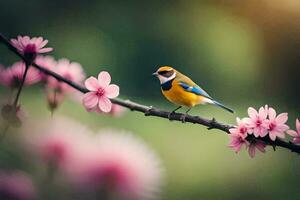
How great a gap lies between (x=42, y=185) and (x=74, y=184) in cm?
8

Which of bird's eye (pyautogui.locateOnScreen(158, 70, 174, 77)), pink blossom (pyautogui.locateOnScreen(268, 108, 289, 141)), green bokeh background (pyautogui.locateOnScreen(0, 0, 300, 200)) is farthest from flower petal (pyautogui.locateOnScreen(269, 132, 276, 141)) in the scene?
bird's eye (pyautogui.locateOnScreen(158, 70, 174, 77))

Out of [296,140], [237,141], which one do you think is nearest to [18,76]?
[237,141]

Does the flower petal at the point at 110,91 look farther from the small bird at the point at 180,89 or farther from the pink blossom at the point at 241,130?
the pink blossom at the point at 241,130

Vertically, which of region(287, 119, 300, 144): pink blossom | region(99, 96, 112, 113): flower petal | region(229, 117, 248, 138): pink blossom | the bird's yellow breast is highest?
the bird's yellow breast

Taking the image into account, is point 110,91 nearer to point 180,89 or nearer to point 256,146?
point 180,89

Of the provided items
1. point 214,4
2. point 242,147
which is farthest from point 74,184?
point 214,4

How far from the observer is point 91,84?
940 mm

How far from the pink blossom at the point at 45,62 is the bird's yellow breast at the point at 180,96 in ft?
0.73

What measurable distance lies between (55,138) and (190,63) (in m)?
0.32

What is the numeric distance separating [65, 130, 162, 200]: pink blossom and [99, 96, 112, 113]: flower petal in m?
0.06

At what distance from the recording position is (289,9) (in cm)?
113

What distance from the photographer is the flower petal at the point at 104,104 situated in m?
0.95

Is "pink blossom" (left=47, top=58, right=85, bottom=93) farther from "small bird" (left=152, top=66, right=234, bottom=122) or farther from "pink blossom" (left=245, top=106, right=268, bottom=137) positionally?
"pink blossom" (left=245, top=106, right=268, bottom=137)

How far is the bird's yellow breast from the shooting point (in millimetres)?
995
